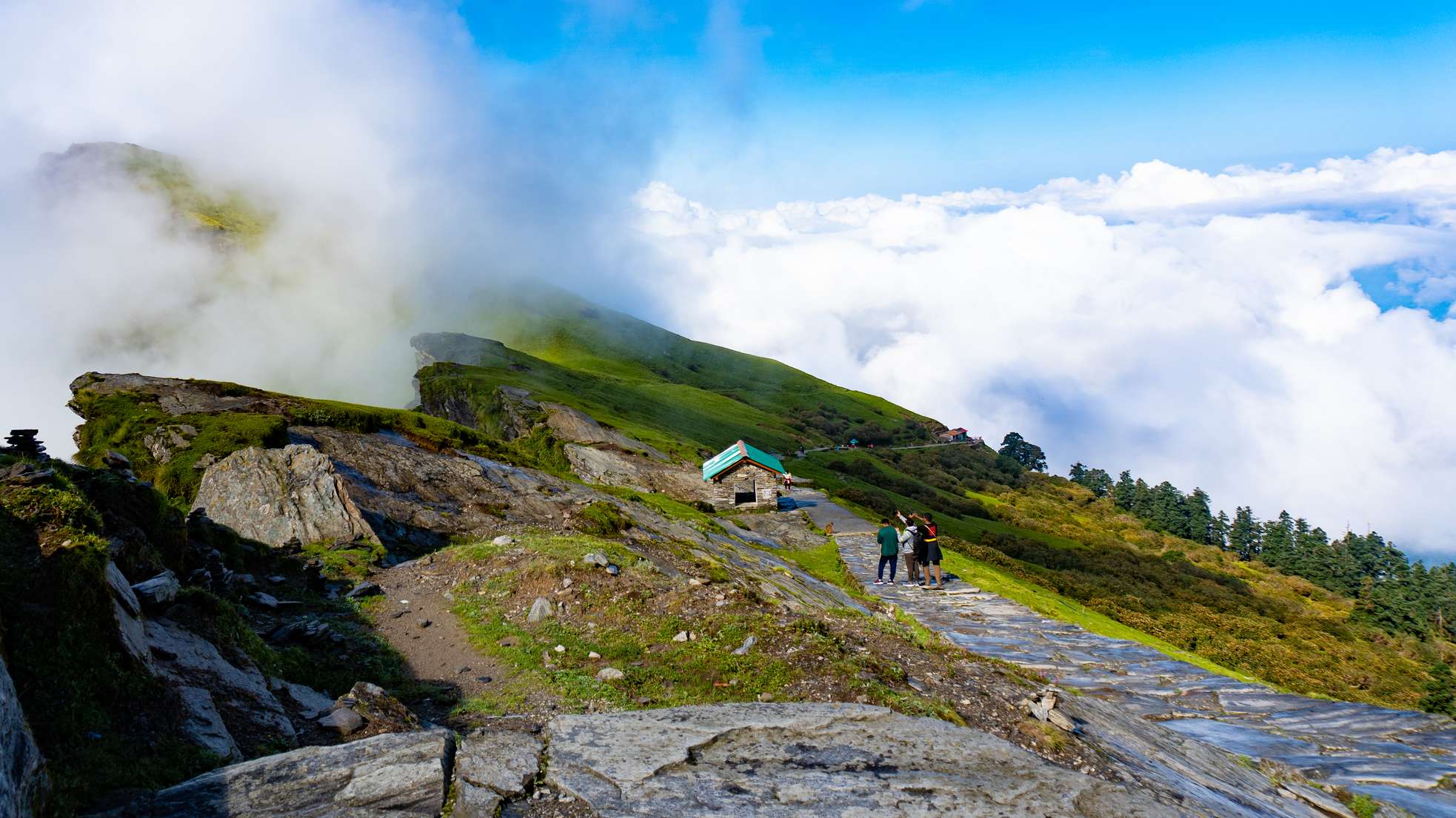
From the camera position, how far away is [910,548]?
31000 mm

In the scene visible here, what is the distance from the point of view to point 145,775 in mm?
7551

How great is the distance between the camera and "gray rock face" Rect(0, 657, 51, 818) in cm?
559

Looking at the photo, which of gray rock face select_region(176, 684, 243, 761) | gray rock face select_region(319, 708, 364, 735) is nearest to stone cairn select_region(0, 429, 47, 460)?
gray rock face select_region(176, 684, 243, 761)

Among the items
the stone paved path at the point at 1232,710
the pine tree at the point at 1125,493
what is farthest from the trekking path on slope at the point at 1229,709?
the pine tree at the point at 1125,493

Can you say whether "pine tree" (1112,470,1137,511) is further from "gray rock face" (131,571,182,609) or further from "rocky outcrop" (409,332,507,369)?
"gray rock face" (131,571,182,609)

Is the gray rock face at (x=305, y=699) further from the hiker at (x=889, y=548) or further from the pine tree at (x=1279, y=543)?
the pine tree at (x=1279, y=543)

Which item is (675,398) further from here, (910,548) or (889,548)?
(889,548)

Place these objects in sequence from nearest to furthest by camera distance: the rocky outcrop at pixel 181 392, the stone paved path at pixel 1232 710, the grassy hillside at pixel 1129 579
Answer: the stone paved path at pixel 1232 710 → the grassy hillside at pixel 1129 579 → the rocky outcrop at pixel 181 392

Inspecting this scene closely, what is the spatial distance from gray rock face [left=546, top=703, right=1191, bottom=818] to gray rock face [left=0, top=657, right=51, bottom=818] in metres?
4.44

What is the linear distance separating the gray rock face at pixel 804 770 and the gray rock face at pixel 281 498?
59.0 feet

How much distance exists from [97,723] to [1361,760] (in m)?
21.6

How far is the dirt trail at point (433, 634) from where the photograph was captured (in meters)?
13.6

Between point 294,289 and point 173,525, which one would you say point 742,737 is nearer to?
point 173,525

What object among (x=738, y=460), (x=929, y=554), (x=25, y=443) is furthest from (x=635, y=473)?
(x=25, y=443)
